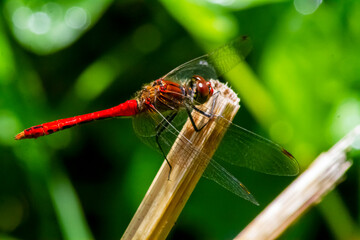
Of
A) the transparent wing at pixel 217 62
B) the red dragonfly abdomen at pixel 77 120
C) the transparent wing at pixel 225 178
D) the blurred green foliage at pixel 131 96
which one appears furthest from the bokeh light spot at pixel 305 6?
the transparent wing at pixel 225 178

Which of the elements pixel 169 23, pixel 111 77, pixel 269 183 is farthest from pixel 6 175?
pixel 269 183

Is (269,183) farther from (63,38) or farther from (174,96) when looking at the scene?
(63,38)

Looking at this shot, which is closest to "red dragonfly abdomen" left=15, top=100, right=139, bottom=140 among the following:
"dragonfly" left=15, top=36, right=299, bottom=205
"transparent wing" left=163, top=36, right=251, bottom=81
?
"dragonfly" left=15, top=36, right=299, bottom=205

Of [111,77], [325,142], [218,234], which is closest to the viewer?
[325,142]

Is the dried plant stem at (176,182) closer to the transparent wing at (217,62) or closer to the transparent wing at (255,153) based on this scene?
the transparent wing at (255,153)

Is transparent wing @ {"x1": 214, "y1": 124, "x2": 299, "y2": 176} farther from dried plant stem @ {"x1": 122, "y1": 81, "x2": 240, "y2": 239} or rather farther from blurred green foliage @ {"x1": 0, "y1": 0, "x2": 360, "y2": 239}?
blurred green foliage @ {"x1": 0, "y1": 0, "x2": 360, "y2": 239}

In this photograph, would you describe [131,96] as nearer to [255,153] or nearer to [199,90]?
[199,90]
